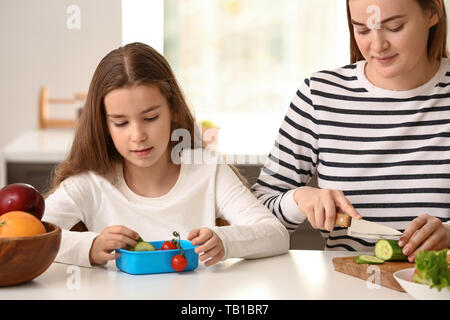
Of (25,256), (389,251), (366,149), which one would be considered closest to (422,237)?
(389,251)

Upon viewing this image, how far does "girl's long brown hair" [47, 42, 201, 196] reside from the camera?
5.66 feet

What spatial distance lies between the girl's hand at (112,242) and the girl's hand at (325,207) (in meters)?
0.38

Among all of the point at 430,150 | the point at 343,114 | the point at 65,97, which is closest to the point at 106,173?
the point at 343,114

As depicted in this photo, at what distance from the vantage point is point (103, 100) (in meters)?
1.74

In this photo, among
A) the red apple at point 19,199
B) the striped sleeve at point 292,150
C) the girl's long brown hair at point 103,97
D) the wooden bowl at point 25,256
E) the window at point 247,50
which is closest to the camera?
the wooden bowl at point 25,256

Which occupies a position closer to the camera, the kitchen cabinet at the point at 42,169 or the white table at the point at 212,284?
the white table at the point at 212,284

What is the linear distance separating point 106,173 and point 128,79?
0.25 m

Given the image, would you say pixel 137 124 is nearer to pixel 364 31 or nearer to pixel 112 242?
pixel 112 242

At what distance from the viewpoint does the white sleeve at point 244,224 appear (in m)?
1.54

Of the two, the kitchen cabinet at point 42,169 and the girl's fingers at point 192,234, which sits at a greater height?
the girl's fingers at point 192,234

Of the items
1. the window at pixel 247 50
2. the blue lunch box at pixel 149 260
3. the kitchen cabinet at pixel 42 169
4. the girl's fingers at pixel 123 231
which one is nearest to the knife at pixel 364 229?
the blue lunch box at pixel 149 260

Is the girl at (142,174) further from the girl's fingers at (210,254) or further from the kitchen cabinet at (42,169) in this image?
the kitchen cabinet at (42,169)

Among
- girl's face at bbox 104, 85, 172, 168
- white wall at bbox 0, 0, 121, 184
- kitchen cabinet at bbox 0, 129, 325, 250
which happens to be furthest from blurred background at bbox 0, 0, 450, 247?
girl's face at bbox 104, 85, 172, 168
